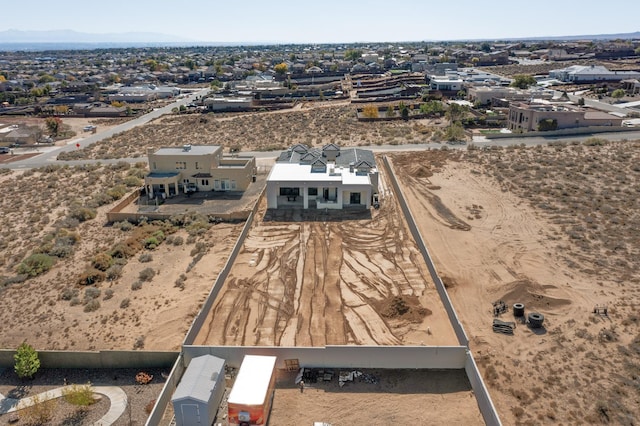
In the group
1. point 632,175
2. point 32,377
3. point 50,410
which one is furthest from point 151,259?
point 632,175

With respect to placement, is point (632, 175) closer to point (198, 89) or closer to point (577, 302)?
point (577, 302)

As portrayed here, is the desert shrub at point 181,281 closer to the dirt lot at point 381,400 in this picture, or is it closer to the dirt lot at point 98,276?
the dirt lot at point 98,276

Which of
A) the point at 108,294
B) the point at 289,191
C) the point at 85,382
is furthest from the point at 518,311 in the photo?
the point at 108,294

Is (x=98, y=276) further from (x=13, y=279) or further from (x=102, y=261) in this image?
(x=13, y=279)

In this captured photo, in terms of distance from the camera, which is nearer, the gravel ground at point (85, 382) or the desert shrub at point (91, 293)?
the gravel ground at point (85, 382)

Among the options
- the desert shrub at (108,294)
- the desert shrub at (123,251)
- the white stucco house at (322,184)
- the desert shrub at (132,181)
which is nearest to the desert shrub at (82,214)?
the desert shrub at (123,251)

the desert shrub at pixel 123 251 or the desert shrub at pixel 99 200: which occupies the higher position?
the desert shrub at pixel 99 200

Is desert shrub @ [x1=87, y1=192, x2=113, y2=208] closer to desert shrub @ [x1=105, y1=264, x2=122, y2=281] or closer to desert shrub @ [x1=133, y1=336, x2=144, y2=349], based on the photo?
desert shrub @ [x1=105, y1=264, x2=122, y2=281]
